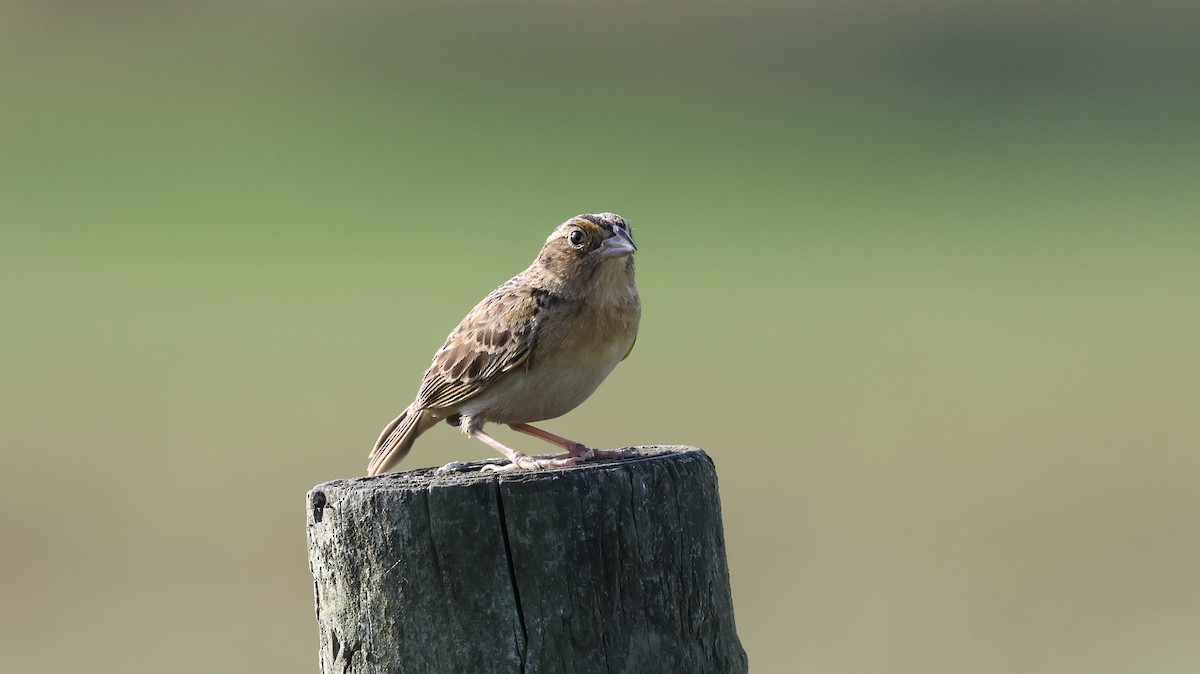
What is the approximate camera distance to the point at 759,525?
55.9 feet

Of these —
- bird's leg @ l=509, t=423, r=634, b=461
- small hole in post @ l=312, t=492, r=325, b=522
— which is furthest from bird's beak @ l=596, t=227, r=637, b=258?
small hole in post @ l=312, t=492, r=325, b=522

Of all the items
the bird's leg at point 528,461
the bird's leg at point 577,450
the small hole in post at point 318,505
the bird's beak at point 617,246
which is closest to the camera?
the small hole in post at point 318,505

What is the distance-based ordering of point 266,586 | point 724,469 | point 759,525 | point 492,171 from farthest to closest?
point 492,171
point 724,469
point 759,525
point 266,586

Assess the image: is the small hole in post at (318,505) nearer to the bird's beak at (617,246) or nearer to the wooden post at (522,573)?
the wooden post at (522,573)

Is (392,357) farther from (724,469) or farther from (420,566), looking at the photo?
(420,566)

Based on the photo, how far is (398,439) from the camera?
608 centimetres

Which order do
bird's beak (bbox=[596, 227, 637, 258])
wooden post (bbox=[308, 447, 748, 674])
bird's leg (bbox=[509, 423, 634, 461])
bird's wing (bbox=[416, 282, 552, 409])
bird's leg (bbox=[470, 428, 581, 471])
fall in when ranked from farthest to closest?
bird's beak (bbox=[596, 227, 637, 258]), bird's wing (bbox=[416, 282, 552, 409]), bird's leg (bbox=[509, 423, 634, 461]), bird's leg (bbox=[470, 428, 581, 471]), wooden post (bbox=[308, 447, 748, 674])

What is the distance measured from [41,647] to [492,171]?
27.3m

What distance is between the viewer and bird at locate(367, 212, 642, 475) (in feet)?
19.2

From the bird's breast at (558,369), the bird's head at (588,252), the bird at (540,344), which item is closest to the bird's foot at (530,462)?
the bird at (540,344)

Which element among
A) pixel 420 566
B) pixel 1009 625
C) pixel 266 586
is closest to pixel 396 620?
pixel 420 566

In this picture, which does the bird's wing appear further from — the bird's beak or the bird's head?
the bird's beak

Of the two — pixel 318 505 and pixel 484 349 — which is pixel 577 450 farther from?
pixel 318 505

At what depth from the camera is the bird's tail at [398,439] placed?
6.03 m
